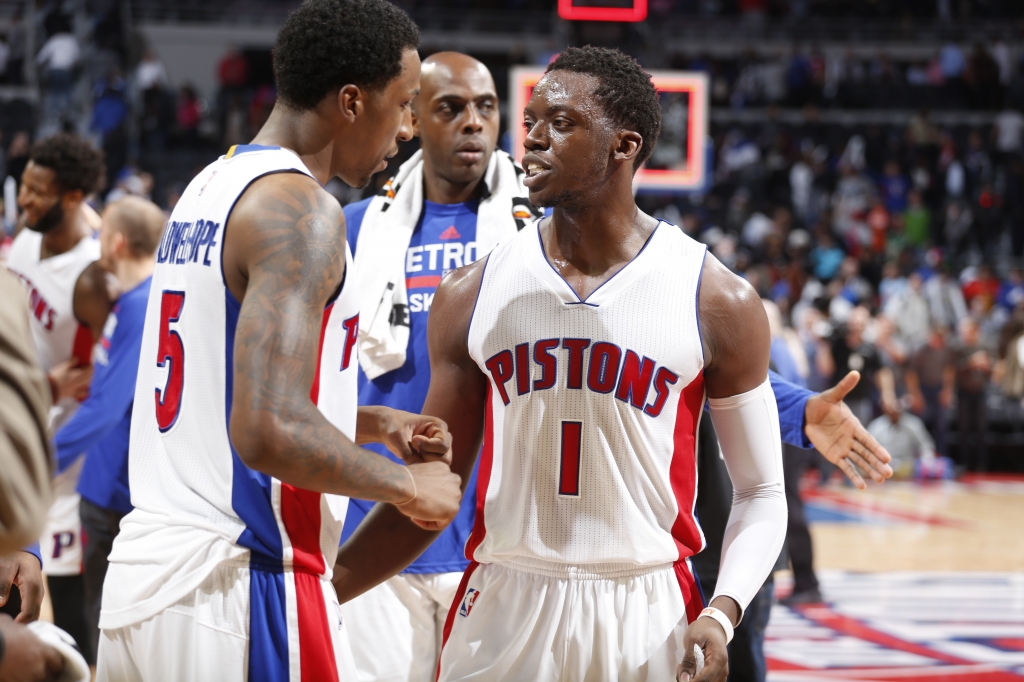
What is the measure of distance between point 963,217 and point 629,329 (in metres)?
17.4

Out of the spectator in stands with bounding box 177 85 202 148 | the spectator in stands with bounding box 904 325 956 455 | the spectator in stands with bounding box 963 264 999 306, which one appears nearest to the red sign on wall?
the spectator in stands with bounding box 904 325 956 455

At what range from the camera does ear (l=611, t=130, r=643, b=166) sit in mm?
2434

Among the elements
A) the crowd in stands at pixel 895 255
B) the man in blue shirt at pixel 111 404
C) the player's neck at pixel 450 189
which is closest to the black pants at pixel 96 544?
the man in blue shirt at pixel 111 404

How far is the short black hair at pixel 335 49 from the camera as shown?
210cm

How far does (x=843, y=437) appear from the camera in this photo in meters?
2.74

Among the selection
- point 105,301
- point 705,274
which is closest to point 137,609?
point 705,274

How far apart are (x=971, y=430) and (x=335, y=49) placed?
14162 mm

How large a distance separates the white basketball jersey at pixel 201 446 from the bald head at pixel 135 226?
257cm

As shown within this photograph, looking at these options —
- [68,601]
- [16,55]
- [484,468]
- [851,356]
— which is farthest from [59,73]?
[484,468]

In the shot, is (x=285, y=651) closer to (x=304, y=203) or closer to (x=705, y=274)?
(x=304, y=203)

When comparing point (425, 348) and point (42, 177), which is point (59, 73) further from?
point (425, 348)

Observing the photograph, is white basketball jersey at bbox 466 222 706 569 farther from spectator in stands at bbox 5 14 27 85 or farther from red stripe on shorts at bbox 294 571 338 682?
spectator in stands at bbox 5 14 27 85

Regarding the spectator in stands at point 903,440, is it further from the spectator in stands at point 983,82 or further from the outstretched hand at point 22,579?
the outstretched hand at point 22,579

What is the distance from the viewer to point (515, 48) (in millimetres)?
19500
